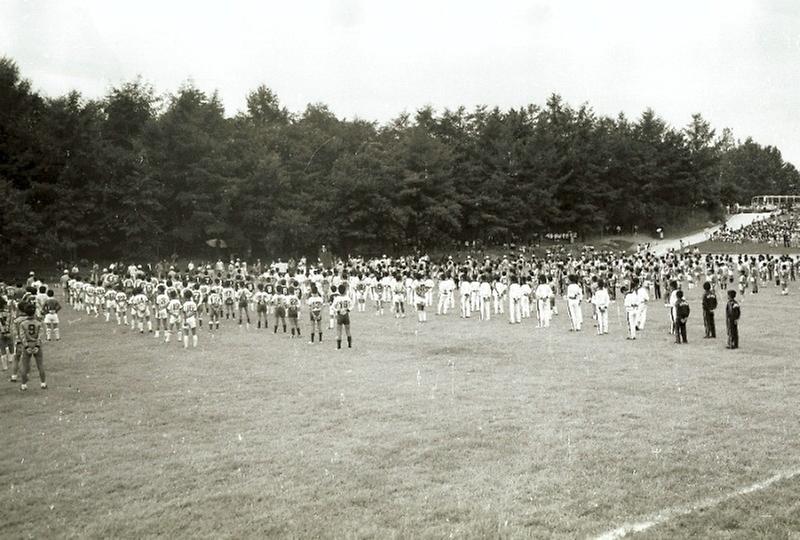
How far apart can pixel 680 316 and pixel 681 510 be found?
13368 millimetres

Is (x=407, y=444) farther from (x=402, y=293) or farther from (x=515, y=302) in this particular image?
(x=402, y=293)

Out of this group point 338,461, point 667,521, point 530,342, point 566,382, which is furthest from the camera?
point 530,342

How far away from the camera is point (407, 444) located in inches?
438

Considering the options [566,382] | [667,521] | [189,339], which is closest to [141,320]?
[189,339]

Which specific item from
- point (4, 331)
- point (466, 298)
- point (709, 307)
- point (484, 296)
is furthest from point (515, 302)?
point (4, 331)

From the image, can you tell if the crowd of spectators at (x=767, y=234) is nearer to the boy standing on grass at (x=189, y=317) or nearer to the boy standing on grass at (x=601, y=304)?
the boy standing on grass at (x=601, y=304)

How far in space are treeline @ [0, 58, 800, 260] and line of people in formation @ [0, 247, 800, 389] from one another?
1876cm

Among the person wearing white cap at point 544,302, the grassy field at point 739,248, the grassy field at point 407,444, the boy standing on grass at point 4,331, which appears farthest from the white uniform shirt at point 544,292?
the grassy field at point 739,248

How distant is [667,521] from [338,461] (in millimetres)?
4789

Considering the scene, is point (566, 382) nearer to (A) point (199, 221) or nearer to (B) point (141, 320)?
(B) point (141, 320)

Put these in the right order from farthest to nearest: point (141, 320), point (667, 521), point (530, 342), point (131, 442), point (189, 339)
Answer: point (141, 320) < point (189, 339) < point (530, 342) < point (131, 442) < point (667, 521)

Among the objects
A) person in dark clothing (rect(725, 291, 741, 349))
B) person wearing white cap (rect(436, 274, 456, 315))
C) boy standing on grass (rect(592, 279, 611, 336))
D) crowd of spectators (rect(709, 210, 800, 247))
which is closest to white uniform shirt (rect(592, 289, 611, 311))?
boy standing on grass (rect(592, 279, 611, 336))

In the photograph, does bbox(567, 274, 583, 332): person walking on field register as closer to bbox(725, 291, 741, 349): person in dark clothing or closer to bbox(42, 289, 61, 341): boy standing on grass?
bbox(725, 291, 741, 349): person in dark clothing

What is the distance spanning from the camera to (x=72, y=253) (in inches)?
2203
